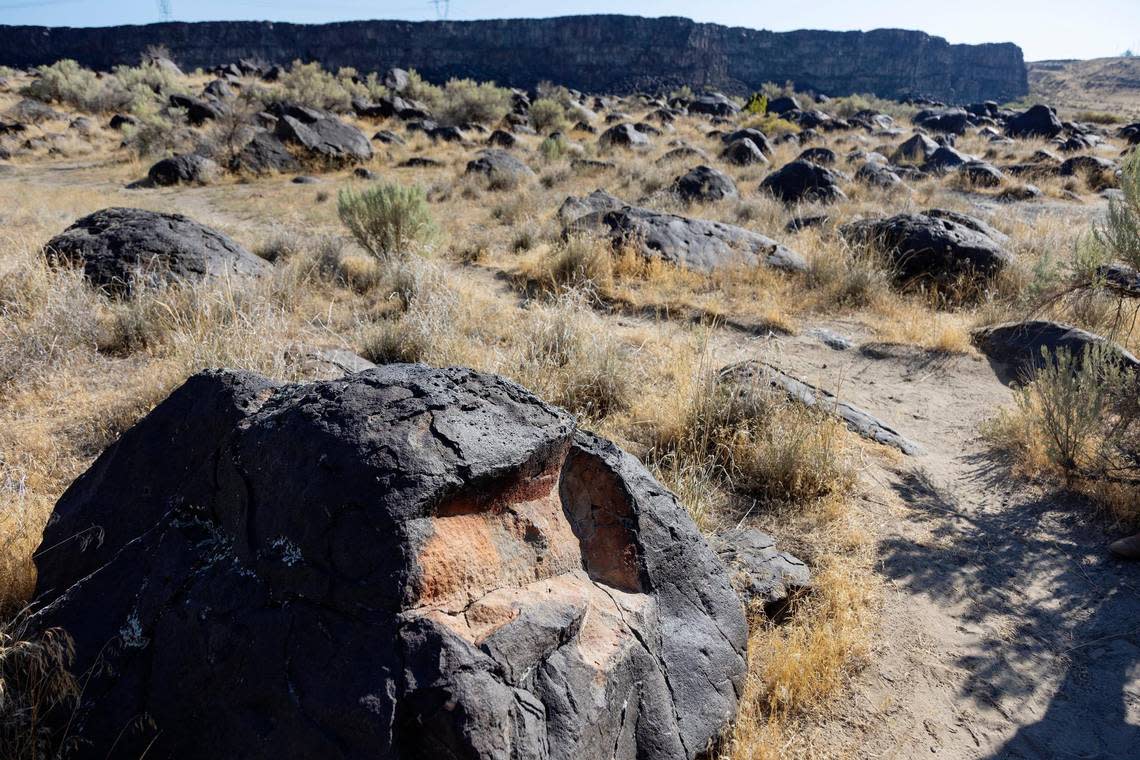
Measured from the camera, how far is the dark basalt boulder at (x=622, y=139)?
739 inches

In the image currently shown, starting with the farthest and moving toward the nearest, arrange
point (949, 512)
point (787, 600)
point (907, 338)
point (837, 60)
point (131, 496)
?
point (837, 60) → point (907, 338) → point (949, 512) → point (787, 600) → point (131, 496)

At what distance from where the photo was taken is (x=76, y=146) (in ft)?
58.1

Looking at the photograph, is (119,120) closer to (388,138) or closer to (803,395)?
(388,138)

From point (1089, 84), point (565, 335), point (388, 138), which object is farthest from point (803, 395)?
point (1089, 84)

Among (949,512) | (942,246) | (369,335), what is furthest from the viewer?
A: (942,246)

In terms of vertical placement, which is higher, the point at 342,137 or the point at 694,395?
the point at 342,137

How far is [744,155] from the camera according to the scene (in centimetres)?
1623

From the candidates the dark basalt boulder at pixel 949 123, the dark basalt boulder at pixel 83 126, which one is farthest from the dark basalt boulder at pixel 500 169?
the dark basalt boulder at pixel 949 123

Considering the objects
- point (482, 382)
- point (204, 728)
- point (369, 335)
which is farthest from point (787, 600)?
point (369, 335)

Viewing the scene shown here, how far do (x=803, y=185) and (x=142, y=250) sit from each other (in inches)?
388

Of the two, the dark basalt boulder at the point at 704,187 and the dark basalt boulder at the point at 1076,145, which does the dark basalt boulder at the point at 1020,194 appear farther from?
the dark basalt boulder at the point at 1076,145

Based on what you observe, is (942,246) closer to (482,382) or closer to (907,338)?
(907,338)

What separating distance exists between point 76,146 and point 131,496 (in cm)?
2043

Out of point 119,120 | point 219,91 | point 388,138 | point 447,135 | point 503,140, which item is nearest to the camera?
point 388,138
